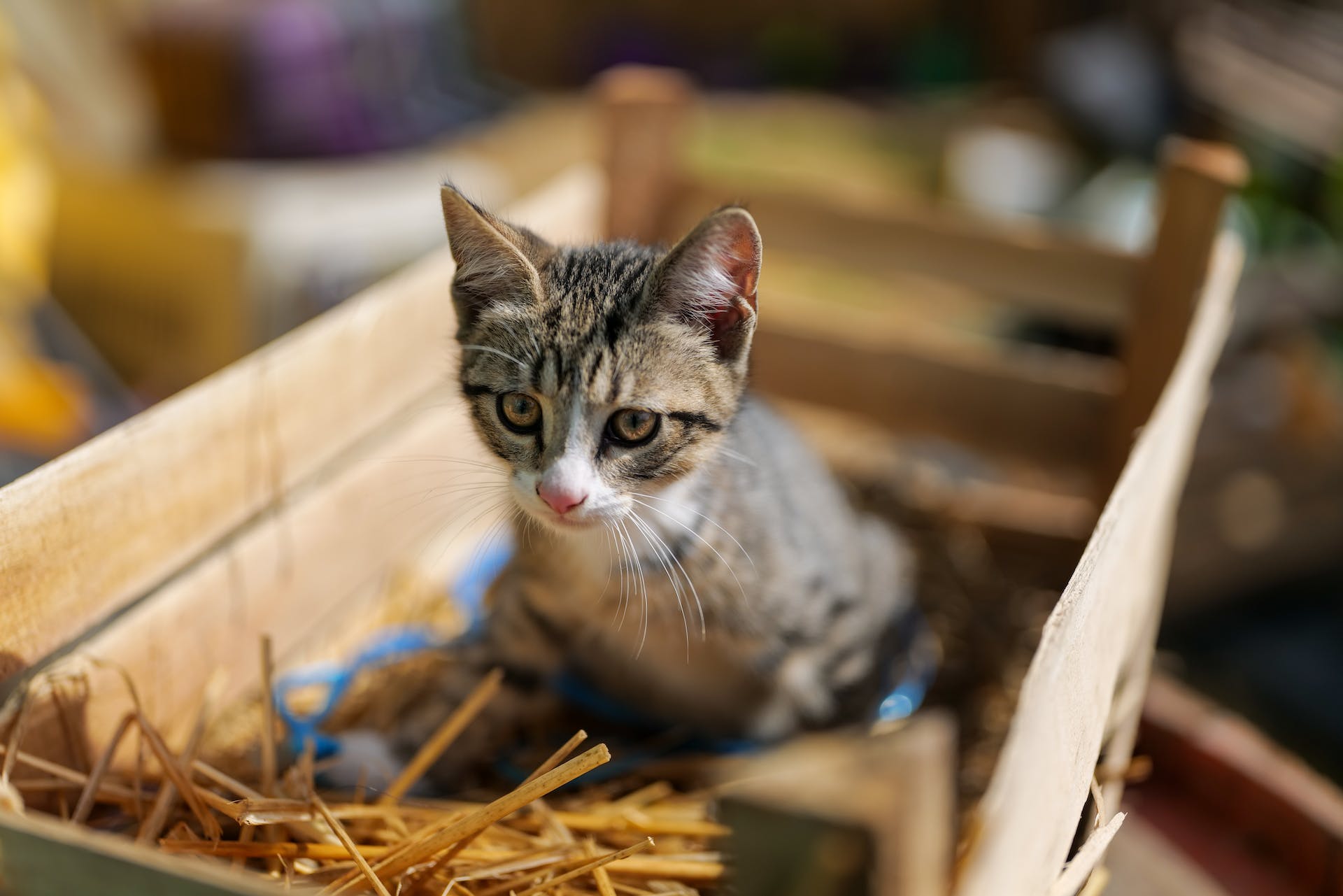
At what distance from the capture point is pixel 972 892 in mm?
942

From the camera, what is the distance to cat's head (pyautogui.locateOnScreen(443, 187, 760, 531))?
1.73 m

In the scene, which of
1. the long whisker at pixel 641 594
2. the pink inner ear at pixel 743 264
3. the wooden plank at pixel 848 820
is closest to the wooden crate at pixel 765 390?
the wooden plank at pixel 848 820

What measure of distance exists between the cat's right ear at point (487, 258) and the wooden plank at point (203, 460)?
46 cm

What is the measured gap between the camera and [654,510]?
6.24 feet

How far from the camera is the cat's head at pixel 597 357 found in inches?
68.2

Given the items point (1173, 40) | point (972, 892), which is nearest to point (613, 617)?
point (972, 892)

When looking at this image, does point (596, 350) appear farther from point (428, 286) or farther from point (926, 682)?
point (926, 682)

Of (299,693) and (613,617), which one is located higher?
(613,617)

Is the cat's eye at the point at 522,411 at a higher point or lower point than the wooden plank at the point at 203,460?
higher

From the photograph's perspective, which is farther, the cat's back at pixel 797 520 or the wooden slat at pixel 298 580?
the cat's back at pixel 797 520

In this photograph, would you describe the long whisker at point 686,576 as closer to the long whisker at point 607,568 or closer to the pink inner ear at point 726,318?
the long whisker at point 607,568

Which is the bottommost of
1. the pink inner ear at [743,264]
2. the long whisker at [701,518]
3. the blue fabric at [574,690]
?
the blue fabric at [574,690]

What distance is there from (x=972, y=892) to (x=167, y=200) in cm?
459

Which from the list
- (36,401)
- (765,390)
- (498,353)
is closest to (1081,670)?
(498,353)
